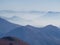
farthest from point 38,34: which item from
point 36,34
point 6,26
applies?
point 6,26

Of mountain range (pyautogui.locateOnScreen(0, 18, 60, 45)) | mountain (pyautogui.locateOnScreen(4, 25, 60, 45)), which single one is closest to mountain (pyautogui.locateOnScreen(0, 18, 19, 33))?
mountain range (pyautogui.locateOnScreen(0, 18, 60, 45))

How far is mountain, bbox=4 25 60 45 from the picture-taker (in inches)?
3880

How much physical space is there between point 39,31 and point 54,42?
10171 mm

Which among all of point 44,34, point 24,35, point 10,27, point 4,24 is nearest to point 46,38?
point 44,34

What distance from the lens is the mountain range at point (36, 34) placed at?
98.5 metres

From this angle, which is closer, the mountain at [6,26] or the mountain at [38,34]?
the mountain at [38,34]

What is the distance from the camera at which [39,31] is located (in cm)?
10731

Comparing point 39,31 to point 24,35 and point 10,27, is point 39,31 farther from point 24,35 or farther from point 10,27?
point 10,27

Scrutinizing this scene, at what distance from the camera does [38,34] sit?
10575 centimetres

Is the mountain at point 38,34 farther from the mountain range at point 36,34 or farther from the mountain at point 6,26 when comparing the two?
the mountain at point 6,26

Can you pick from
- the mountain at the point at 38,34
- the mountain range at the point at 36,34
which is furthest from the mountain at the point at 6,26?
the mountain at the point at 38,34

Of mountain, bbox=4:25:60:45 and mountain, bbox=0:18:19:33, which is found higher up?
mountain, bbox=4:25:60:45

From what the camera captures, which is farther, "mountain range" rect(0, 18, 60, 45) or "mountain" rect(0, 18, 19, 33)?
"mountain" rect(0, 18, 19, 33)

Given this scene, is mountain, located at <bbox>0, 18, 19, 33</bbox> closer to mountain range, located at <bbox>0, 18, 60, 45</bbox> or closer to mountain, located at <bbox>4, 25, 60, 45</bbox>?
mountain range, located at <bbox>0, 18, 60, 45</bbox>
